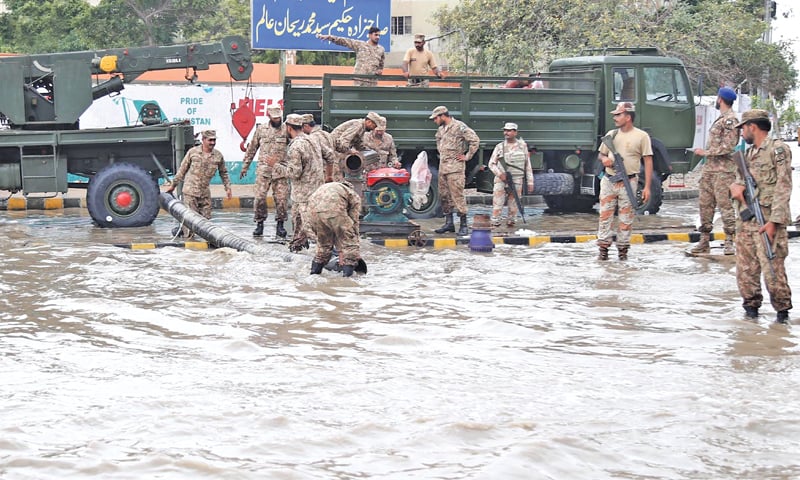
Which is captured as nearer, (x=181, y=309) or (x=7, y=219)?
(x=181, y=309)

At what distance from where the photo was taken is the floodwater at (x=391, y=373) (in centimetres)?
527

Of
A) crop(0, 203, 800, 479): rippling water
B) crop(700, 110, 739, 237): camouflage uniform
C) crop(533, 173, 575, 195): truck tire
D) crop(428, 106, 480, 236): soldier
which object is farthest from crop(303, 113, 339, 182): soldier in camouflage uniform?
crop(533, 173, 575, 195): truck tire

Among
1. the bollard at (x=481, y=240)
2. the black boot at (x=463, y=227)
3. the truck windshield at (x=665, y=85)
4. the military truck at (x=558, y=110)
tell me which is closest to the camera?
the bollard at (x=481, y=240)

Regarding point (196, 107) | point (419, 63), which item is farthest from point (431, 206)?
point (196, 107)

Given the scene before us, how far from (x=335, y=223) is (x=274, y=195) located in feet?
11.8

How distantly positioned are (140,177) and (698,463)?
1118 cm

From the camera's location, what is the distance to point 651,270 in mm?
11250

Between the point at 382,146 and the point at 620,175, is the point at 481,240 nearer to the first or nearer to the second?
the point at 620,175

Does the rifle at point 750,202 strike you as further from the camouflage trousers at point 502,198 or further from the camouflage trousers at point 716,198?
the camouflage trousers at point 502,198

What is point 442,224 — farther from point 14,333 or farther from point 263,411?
point 263,411

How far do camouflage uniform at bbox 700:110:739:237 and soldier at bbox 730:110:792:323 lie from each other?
3.41m

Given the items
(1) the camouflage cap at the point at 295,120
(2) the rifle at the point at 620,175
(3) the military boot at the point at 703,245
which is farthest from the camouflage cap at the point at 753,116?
(1) the camouflage cap at the point at 295,120

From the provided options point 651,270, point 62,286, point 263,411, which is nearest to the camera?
point 263,411

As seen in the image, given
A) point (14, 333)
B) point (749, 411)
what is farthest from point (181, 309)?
point (749, 411)
